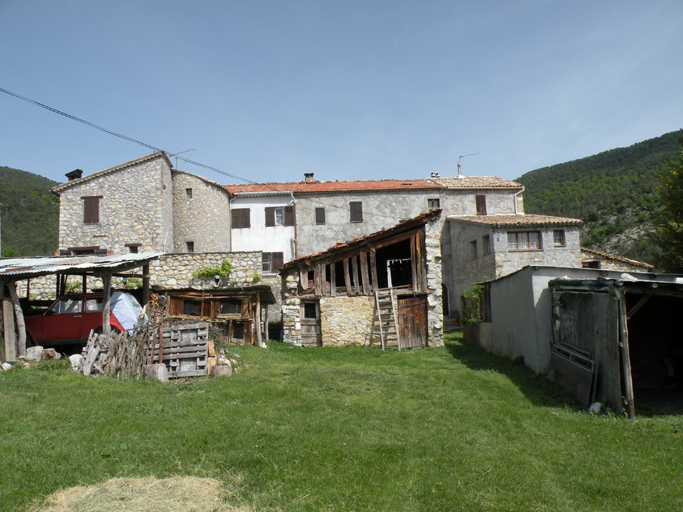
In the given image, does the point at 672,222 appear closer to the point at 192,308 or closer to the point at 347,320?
the point at 347,320

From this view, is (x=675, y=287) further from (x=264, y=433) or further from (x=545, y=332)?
(x=264, y=433)

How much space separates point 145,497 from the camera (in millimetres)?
5031

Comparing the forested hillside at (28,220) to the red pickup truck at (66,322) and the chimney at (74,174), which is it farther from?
the red pickup truck at (66,322)

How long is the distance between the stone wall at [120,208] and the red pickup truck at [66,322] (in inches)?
495

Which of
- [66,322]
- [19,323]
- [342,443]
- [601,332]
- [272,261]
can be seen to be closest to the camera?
[342,443]

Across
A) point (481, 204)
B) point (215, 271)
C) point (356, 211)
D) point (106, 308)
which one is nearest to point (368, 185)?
point (356, 211)

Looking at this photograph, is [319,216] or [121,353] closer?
[121,353]

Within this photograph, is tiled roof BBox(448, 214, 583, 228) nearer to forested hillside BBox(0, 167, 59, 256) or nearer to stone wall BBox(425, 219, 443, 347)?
stone wall BBox(425, 219, 443, 347)

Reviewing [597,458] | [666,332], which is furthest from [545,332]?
[597,458]

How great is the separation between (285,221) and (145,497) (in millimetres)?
24084

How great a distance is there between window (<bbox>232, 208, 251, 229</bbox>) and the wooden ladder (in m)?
12.6

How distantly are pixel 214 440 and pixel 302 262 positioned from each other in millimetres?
12698

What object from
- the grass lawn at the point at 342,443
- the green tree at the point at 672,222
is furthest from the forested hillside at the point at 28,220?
the green tree at the point at 672,222

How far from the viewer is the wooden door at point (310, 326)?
19.3 metres
